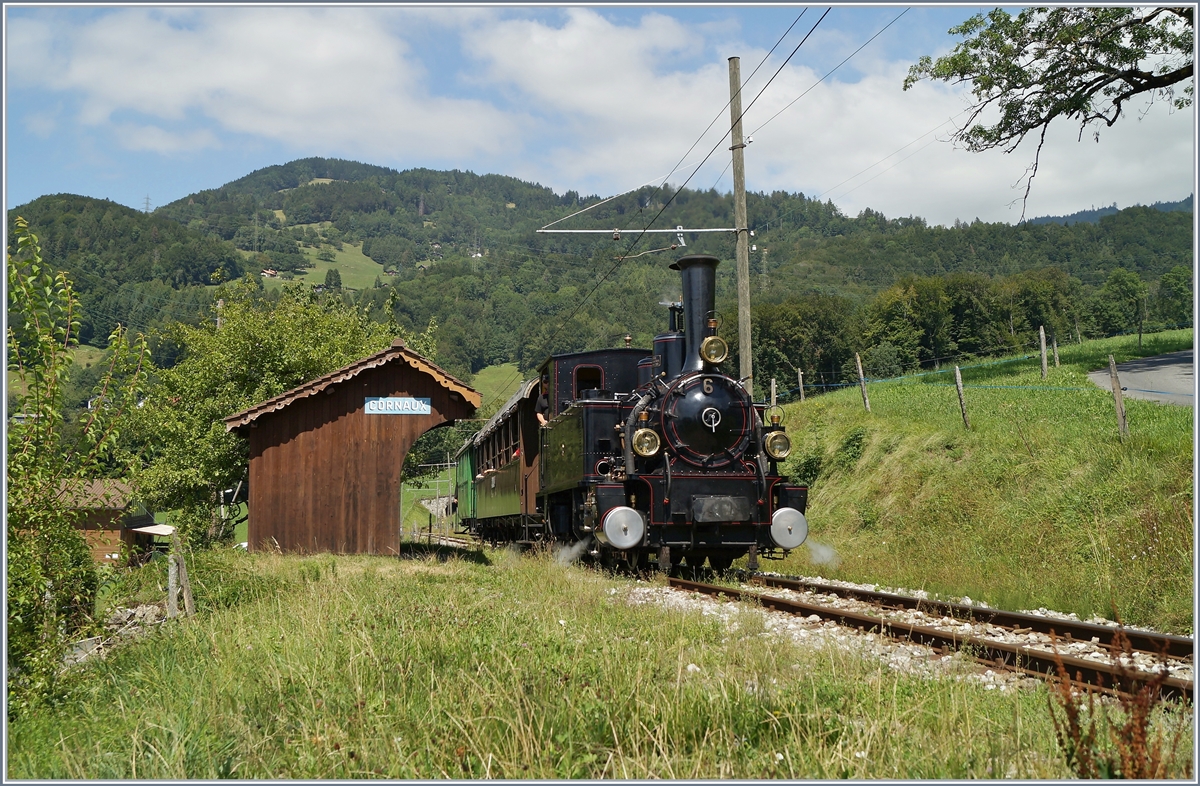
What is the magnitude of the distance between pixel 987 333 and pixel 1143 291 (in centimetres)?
997

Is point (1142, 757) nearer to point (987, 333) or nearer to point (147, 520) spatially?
point (147, 520)

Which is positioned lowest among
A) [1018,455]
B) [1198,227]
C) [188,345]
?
[1018,455]

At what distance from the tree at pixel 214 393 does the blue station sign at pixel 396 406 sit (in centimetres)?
677

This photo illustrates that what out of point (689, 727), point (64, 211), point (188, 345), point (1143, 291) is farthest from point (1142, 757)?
point (64, 211)

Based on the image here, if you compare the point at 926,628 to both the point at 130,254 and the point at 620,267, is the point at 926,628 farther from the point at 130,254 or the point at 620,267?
the point at 130,254

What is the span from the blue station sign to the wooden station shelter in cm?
2

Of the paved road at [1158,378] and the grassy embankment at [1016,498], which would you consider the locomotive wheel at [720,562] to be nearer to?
the grassy embankment at [1016,498]

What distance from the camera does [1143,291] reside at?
5600 centimetres

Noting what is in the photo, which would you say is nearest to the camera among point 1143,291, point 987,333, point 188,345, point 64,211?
point 188,345

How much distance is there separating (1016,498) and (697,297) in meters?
6.67

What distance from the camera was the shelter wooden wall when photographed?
1819 cm

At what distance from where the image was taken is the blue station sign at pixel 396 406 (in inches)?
720

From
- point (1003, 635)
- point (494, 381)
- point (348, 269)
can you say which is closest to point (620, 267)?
point (494, 381)

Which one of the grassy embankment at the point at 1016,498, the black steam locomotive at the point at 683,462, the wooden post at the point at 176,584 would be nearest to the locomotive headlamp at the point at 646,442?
the black steam locomotive at the point at 683,462
